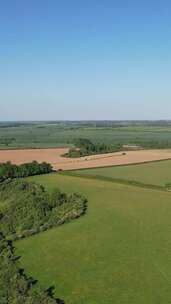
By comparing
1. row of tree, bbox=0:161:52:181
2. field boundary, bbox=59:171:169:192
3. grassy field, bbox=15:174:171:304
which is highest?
row of tree, bbox=0:161:52:181

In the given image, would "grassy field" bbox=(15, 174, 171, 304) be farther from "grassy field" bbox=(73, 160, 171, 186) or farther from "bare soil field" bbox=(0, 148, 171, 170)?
"bare soil field" bbox=(0, 148, 171, 170)

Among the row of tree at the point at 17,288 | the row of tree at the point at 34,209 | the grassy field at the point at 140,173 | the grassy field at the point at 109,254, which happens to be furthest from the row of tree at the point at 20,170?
the row of tree at the point at 17,288

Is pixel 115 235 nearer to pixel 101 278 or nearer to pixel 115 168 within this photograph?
pixel 101 278

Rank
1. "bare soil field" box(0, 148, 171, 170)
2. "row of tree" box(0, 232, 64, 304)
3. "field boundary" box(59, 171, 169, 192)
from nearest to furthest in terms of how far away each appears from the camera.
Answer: "row of tree" box(0, 232, 64, 304) → "field boundary" box(59, 171, 169, 192) → "bare soil field" box(0, 148, 171, 170)

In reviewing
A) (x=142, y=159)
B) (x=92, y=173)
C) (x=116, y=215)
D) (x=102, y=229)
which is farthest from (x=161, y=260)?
(x=142, y=159)

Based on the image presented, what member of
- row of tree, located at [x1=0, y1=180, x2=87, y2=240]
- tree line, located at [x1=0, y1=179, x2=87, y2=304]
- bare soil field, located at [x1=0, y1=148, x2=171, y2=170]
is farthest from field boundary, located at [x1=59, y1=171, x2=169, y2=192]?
bare soil field, located at [x1=0, y1=148, x2=171, y2=170]

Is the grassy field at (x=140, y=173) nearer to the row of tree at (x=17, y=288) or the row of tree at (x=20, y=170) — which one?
the row of tree at (x=20, y=170)

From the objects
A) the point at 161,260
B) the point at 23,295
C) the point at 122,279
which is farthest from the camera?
the point at 161,260

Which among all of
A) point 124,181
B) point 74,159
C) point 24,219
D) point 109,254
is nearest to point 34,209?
point 24,219
